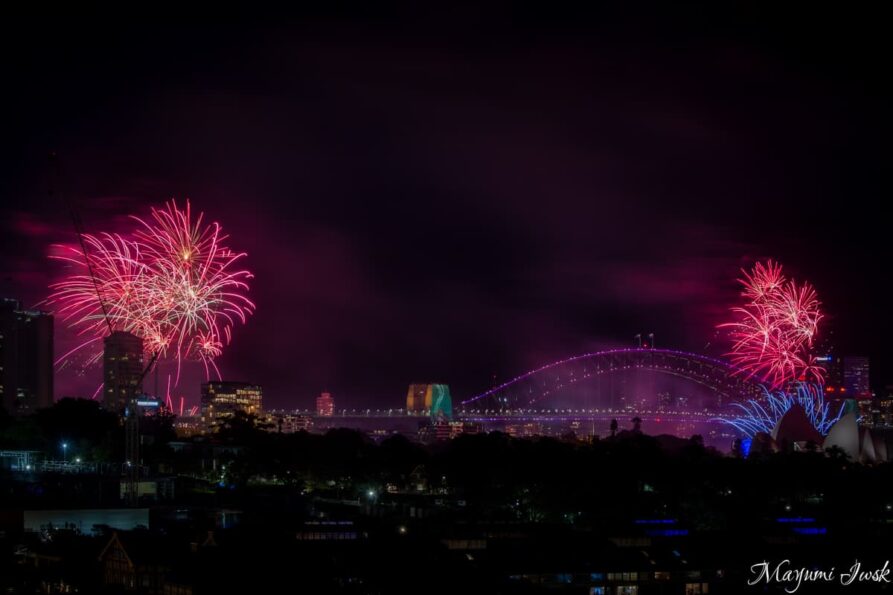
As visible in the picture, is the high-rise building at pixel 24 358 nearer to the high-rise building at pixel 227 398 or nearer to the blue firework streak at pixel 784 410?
the high-rise building at pixel 227 398

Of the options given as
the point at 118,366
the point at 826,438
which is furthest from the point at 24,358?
the point at 826,438

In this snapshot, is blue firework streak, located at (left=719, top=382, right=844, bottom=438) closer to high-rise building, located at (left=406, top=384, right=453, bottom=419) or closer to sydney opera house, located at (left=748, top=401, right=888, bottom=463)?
sydney opera house, located at (left=748, top=401, right=888, bottom=463)

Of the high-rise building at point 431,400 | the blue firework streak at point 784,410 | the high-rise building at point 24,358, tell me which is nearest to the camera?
the blue firework streak at point 784,410

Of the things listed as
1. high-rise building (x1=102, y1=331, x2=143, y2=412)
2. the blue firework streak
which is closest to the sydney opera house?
the blue firework streak

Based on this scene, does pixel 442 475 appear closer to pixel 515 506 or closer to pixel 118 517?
pixel 515 506

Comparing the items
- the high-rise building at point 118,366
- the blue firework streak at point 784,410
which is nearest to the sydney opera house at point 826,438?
the blue firework streak at point 784,410

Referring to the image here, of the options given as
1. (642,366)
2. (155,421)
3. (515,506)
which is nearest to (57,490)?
(515,506)

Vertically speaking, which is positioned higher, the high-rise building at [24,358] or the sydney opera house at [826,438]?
the high-rise building at [24,358]
